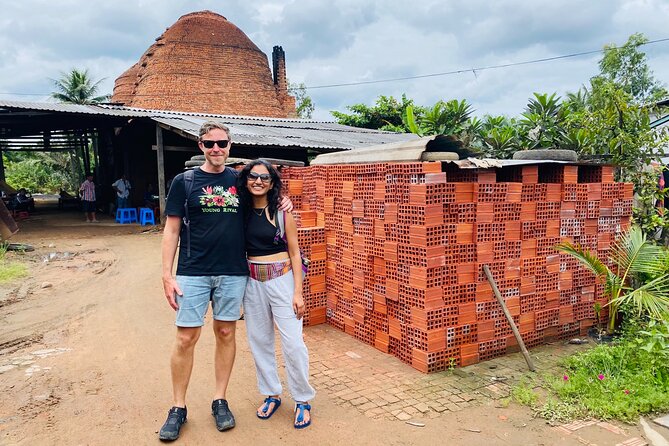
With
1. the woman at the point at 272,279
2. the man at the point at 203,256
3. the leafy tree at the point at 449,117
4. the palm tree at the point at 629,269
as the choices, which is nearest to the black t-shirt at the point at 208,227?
the man at the point at 203,256

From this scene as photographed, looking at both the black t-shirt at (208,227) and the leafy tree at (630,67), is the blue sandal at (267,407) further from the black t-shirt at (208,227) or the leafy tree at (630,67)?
the leafy tree at (630,67)

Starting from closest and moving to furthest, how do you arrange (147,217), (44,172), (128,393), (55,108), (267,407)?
(267,407) → (128,393) → (55,108) → (147,217) → (44,172)

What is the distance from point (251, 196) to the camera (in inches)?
124

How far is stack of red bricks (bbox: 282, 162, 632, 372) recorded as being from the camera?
4109mm

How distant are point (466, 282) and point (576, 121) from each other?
4.08m

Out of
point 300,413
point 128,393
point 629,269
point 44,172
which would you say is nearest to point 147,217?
point 128,393

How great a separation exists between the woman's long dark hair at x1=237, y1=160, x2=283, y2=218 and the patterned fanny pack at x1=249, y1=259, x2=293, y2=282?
320mm

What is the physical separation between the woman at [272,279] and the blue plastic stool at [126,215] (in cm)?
Result: 1261

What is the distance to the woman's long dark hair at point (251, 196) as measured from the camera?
3089mm

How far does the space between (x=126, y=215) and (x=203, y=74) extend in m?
15.7

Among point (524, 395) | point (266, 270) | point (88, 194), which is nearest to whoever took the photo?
point (266, 270)

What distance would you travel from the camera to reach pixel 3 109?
11727mm

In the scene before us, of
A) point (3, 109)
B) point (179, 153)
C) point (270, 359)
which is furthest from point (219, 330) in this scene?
point (179, 153)

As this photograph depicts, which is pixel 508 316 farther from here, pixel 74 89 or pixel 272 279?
pixel 74 89
